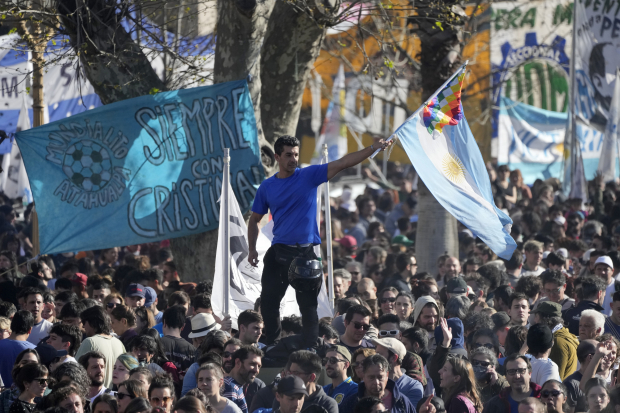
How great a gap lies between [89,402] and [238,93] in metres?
4.42

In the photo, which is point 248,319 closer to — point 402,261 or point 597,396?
point 597,396

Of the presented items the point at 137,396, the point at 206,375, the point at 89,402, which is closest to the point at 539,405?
the point at 206,375

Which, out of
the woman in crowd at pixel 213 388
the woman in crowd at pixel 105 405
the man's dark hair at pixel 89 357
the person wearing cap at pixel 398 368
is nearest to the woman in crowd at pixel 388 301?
the person wearing cap at pixel 398 368

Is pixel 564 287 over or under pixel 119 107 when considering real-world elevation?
under

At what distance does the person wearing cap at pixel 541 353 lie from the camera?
6.93m

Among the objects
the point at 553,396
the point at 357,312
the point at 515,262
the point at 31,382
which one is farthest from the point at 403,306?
the point at 31,382

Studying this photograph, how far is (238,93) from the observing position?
9750mm

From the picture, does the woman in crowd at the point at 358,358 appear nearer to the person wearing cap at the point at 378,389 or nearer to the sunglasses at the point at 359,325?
the person wearing cap at the point at 378,389

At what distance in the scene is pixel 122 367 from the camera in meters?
6.56

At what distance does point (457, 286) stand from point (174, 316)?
3.03 metres

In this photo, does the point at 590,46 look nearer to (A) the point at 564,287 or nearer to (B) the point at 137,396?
(A) the point at 564,287

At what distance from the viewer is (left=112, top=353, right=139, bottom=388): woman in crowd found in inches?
257

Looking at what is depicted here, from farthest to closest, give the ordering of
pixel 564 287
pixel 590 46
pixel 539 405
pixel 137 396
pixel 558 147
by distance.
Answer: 1. pixel 558 147
2. pixel 590 46
3. pixel 564 287
4. pixel 137 396
5. pixel 539 405

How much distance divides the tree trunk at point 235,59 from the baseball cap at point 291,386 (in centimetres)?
440
